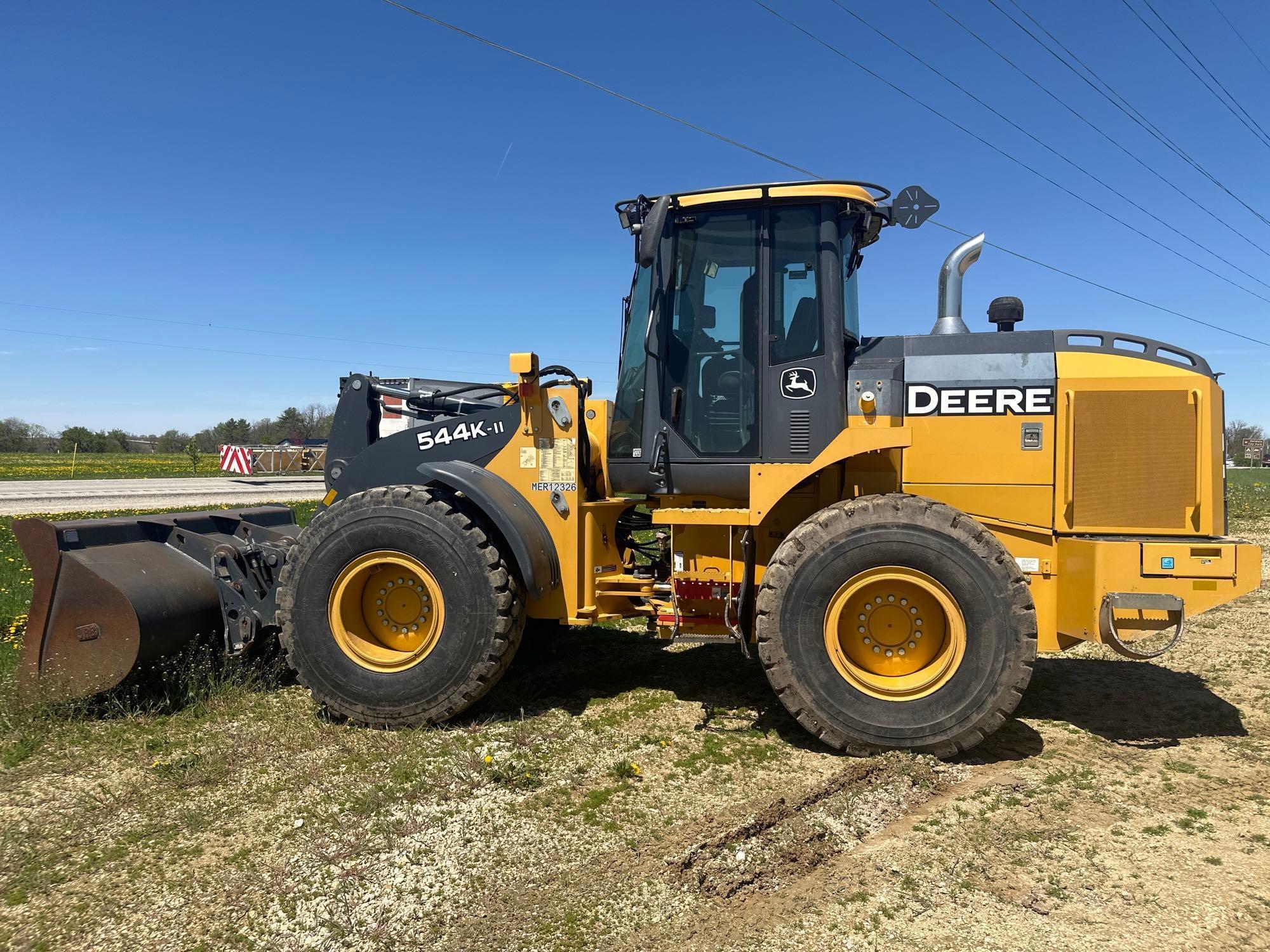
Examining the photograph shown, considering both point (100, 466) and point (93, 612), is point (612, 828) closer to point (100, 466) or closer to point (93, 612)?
point (93, 612)

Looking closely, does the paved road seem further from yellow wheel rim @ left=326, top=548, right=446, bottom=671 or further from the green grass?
the green grass

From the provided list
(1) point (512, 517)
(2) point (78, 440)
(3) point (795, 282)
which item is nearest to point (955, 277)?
(3) point (795, 282)

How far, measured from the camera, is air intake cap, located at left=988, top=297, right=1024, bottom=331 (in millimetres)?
4586

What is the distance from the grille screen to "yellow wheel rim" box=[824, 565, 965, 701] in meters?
1.05

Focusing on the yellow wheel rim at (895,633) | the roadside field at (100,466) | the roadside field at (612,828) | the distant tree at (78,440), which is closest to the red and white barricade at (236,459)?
the roadside field at (100,466)

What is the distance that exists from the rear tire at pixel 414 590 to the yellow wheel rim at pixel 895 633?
1.82 metres

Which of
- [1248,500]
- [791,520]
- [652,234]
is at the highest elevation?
[652,234]

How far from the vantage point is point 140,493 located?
22.4 meters

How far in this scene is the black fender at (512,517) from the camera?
4.30 metres

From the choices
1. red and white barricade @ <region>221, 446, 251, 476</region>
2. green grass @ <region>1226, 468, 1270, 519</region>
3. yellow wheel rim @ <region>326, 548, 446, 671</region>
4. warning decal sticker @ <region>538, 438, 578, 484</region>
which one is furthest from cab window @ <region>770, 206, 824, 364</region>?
red and white barricade @ <region>221, 446, 251, 476</region>

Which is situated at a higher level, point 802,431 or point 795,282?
point 795,282

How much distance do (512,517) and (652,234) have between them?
1764 millimetres

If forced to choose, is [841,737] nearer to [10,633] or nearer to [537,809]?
[537,809]

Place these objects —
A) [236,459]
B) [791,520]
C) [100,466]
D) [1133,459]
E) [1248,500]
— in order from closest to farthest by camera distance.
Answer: [1133,459] < [791,520] < [1248,500] < [236,459] < [100,466]
